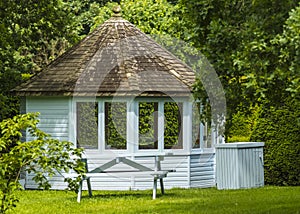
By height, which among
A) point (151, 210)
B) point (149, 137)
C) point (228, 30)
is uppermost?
point (228, 30)

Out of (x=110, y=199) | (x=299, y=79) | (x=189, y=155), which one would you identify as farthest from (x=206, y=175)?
(x=299, y=79)

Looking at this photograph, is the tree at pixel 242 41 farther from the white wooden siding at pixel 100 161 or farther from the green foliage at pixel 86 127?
the green foliage at pixel 86 127

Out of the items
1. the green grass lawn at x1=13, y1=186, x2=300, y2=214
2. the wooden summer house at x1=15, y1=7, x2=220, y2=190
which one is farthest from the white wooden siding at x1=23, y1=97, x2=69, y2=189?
the green grass lawn at x1=13, y1=186, x2=300, y2=214

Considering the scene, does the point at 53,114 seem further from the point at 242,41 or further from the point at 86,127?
the point at 242,41

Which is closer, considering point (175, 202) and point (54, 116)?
point (175, 202)

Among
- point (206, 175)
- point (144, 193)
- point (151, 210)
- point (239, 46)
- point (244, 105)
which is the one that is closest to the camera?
point (239, 46)

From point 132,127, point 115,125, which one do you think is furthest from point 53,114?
point 132,127

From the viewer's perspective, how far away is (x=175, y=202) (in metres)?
17.3

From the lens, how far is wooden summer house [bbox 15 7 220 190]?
2192 cm

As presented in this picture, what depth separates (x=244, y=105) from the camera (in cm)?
1248

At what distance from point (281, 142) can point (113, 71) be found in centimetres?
495

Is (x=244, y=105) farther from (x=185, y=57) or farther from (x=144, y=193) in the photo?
(x=185, y=57)

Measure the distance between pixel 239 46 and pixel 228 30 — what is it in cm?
38

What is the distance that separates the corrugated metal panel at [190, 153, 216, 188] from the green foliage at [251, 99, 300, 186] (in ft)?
6.12
